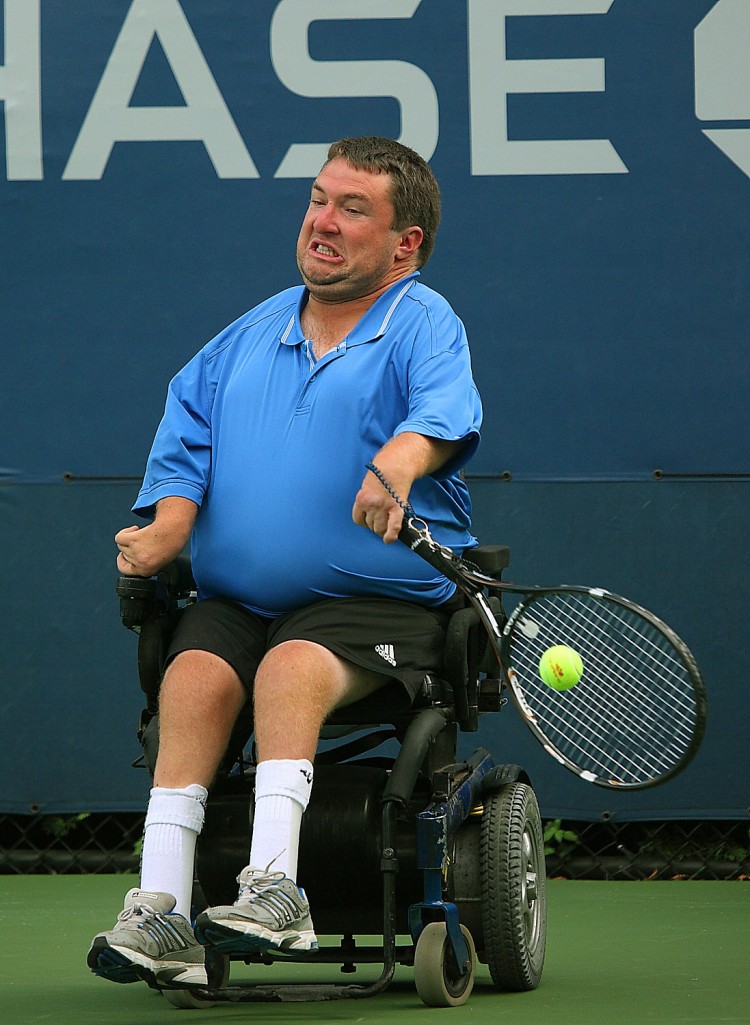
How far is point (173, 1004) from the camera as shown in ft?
8.70

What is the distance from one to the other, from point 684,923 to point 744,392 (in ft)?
4.28

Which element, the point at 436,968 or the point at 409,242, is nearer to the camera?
the point at 436,968

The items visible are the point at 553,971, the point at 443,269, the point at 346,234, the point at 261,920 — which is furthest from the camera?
the point at 443,269

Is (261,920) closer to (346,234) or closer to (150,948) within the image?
(150,948)

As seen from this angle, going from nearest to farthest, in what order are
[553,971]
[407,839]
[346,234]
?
[407,839] < [346,234] < [553,971]

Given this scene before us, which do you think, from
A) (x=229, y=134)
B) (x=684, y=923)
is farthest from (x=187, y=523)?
(x=229, y=134)

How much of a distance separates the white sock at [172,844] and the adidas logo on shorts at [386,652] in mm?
338

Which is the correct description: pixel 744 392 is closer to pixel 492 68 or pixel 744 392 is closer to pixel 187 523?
pixel 492 68

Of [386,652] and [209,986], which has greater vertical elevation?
[386,652]

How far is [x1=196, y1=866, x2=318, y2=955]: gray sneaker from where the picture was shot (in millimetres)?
2211

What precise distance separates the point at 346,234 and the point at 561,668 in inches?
31.4

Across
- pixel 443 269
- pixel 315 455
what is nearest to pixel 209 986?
pixel 315 455

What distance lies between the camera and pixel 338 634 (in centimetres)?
252

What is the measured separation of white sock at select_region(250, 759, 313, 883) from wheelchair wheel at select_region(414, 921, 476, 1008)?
27cm
